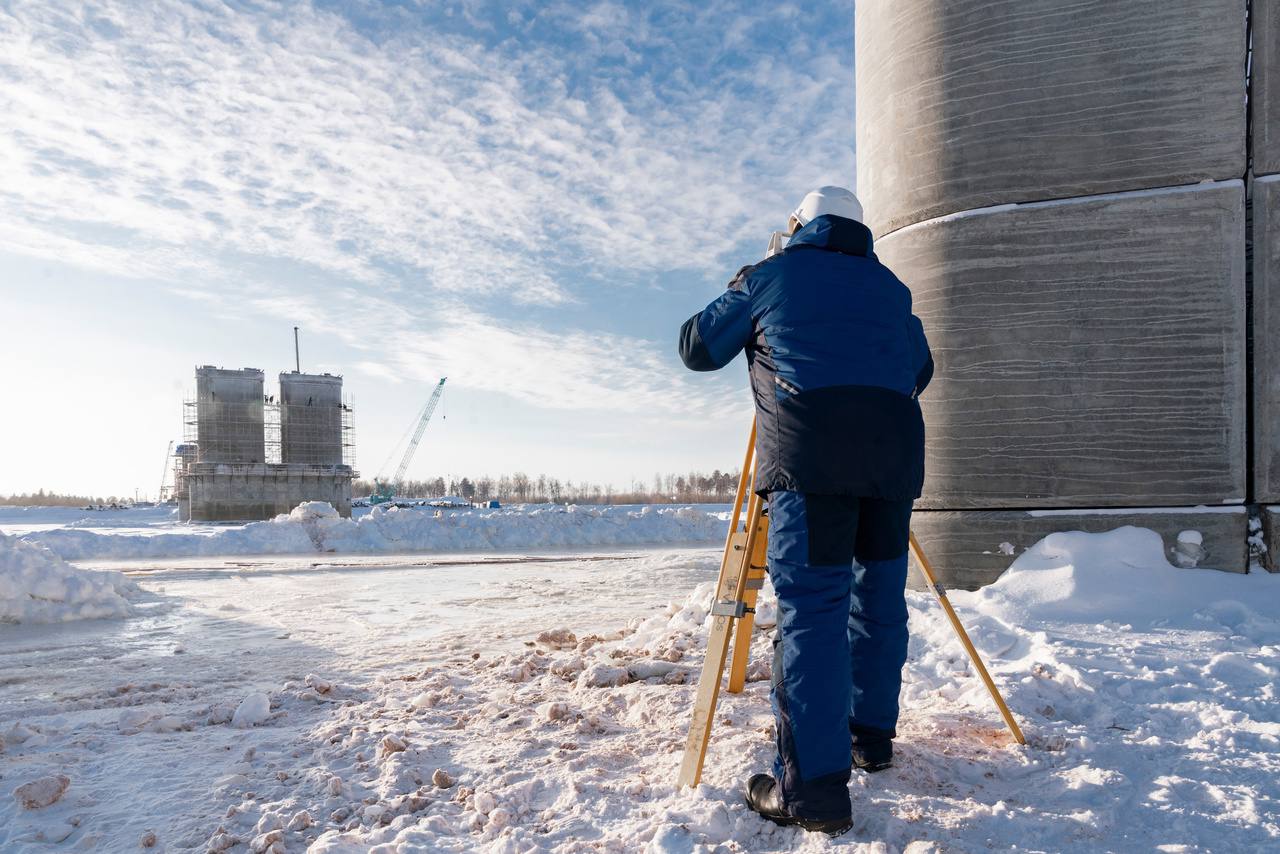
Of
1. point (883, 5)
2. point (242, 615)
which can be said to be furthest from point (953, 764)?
point (242, 615)

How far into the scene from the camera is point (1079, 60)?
4715 millimetres

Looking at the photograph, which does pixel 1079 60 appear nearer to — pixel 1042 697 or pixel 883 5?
pixel 883 5

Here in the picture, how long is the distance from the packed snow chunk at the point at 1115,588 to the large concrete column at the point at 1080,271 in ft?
0.48

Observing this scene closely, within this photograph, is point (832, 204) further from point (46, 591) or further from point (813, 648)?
point (46, 591)

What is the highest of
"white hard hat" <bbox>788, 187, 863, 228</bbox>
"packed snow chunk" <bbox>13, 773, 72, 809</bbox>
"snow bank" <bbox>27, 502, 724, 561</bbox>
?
"white hard hat" <bbox>788, 187, 863, 228</bbox>

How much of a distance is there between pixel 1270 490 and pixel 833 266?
3502 millimetres

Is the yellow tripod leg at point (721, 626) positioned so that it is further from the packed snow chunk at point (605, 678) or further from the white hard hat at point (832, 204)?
the packed snow chunk at point (605, 678)

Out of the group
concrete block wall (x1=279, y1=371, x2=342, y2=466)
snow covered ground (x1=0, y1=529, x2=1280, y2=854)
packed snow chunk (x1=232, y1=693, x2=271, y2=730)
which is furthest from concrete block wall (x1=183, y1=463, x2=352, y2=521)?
packed snow chunk (x1=232, y1=693, x2=271, y2=730)

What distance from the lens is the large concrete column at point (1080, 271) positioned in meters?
4.51

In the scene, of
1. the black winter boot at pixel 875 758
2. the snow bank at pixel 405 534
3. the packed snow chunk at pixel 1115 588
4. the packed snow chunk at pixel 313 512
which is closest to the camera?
the black winter boot at pixel 875 758

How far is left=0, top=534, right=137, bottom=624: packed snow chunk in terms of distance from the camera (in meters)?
7.55

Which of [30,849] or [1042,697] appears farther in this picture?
[1042,697]

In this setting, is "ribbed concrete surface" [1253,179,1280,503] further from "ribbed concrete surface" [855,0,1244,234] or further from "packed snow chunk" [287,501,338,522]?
"packed snow chunk" [287,501,338,522]

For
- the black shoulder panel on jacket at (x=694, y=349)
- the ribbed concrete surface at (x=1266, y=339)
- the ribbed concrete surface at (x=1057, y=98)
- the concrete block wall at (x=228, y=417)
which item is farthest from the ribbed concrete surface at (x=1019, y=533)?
the concrete block wall at (x=228, y=417)
